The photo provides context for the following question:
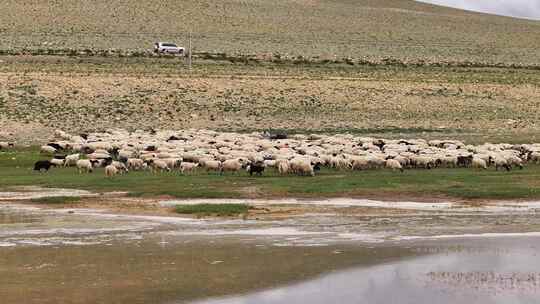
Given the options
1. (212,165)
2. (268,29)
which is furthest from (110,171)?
(268,29)

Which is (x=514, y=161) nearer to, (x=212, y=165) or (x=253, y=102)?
(x=212, y=165)

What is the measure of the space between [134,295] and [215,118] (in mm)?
30909

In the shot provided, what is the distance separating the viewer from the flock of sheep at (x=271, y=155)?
86.3 feet

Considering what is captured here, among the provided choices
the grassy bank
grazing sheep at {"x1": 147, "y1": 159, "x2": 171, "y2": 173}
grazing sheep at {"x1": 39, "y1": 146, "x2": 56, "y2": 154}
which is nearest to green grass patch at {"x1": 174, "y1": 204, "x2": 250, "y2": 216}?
the grassy bank

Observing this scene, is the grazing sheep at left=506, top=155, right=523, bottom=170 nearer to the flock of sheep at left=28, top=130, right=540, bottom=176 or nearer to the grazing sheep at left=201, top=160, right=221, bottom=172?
the flock of sheep at left=28, top=130, right=540, bottom=176

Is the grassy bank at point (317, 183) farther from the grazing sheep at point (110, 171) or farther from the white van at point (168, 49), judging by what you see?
the white van at point (168, 49)

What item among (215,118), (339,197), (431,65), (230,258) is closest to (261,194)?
(339,197)

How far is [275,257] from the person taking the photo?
46.9 feet

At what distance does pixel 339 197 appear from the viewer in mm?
21453

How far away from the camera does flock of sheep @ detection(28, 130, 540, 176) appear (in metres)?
26.3

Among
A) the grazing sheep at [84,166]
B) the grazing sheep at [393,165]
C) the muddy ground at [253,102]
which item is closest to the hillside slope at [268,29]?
the muddy ground at [253,102]

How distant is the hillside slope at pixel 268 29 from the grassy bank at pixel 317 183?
4114 centimetres

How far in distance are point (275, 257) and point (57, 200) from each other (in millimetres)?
8159

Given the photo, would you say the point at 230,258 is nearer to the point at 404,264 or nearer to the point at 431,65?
the point at 404,264
